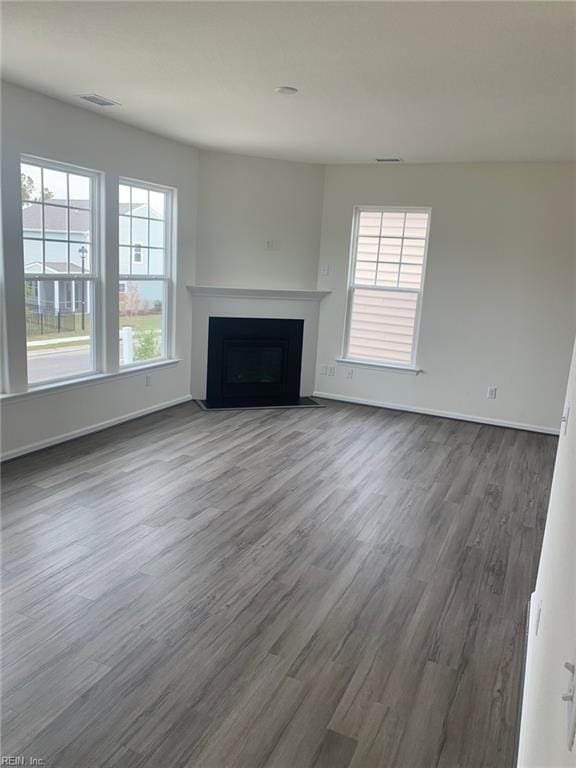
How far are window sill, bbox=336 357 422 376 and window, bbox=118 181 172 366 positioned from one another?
211 centimetres

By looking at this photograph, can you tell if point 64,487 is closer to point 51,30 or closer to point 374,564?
point 374,564

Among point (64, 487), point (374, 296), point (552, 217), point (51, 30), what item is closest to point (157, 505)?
point (64, 487)

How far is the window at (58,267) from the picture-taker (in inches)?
167

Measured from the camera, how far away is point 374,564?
3109 mm

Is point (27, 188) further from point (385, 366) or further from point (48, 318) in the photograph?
point (385, 366)

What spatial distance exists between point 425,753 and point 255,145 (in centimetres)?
508

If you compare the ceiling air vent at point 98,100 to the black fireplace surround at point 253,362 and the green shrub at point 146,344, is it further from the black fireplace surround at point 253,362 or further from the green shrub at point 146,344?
the black fireplace surround at point 253,362

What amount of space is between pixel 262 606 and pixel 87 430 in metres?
2.89

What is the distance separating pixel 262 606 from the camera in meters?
2.67

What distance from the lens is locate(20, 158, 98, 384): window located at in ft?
13.9

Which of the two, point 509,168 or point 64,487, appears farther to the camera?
point 509,168

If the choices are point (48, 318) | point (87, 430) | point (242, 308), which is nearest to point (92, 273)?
point (48, 318)

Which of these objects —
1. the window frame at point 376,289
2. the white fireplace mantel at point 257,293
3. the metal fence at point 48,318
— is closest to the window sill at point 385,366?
the window frame at point 376,289

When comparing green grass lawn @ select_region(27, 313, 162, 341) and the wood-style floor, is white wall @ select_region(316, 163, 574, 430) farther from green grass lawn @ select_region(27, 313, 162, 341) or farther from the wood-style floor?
green grass lawn @ select_region(27, 313, 162, 341)
